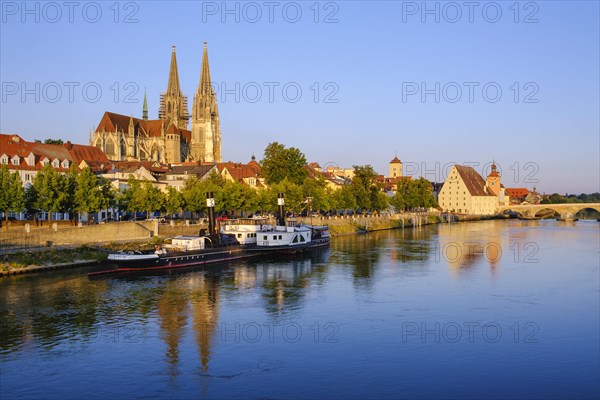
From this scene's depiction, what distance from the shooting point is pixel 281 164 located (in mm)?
123312

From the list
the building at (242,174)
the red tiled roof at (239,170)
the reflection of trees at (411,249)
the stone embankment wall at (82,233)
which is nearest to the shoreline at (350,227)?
the stone embankment wall at (82,233)

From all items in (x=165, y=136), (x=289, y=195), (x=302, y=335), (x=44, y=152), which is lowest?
(x=302, y=335)

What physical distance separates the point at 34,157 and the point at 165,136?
96058 millimetres

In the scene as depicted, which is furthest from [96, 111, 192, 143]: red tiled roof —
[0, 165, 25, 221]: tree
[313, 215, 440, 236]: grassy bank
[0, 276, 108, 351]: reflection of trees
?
[0, 276, 108, 351]: reflection of trees

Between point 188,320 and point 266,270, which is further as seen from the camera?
point 266,270

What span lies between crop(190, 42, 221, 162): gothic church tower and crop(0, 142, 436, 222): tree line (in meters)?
66.1

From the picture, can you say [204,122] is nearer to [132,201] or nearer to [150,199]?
[150,199]

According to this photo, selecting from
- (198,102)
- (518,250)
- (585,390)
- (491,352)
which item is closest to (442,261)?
(518,250)

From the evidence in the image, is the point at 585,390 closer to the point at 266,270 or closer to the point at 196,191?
the point at 266,270

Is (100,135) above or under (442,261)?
above

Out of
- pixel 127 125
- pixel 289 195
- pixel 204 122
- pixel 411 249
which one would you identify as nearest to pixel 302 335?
pixel 411 249

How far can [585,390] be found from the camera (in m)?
24.3

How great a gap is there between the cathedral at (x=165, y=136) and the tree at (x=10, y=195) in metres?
102

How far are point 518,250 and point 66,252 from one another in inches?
2085
